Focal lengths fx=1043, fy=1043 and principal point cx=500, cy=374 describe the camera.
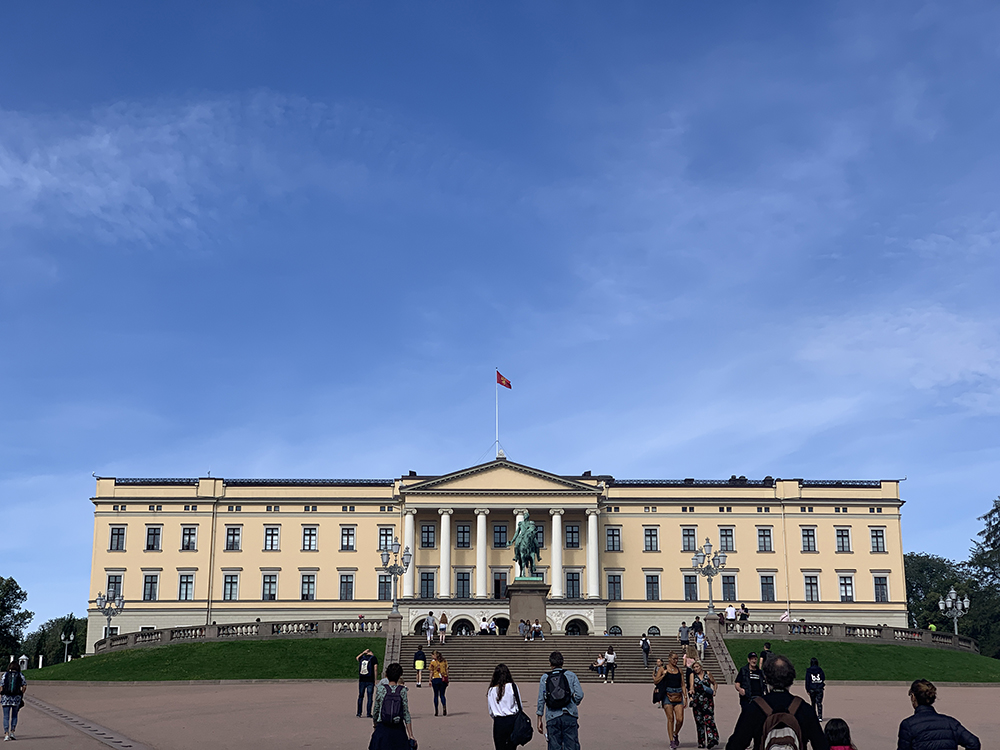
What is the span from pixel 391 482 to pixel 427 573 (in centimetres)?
765

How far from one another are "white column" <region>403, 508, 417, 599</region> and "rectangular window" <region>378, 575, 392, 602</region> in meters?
2.35

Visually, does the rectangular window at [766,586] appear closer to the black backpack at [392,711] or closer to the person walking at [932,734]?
the black backpack at [392,711]

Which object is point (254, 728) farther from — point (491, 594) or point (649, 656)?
point (491, 594)

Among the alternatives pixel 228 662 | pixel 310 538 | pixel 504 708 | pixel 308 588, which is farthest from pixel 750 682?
pixel 310 538

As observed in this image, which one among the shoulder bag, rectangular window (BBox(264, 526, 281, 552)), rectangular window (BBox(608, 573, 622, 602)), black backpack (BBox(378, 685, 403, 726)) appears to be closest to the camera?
black backpack (BBox(378, 685, 403, 726))

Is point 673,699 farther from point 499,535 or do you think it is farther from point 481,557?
point 499,535

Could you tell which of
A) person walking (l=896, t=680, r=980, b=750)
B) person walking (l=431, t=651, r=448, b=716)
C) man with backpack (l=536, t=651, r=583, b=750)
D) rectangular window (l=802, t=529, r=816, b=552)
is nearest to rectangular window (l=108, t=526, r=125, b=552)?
rectangular window (l=802, t=529, r=816, b=552)

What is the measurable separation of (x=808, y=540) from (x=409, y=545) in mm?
30253

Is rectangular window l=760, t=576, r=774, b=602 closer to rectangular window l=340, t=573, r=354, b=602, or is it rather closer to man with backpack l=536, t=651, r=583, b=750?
Result: rectangular window l=340, t=573, r=354, b=602

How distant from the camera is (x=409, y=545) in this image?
247 feet

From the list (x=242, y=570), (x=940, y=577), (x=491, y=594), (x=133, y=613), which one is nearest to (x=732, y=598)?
(x=491, y=594)

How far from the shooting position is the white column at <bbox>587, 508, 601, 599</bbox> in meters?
74.8

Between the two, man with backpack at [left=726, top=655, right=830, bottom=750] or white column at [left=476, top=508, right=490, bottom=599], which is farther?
white column at [left=476, top=508, right=490, bottom=599]

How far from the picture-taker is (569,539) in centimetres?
7844
